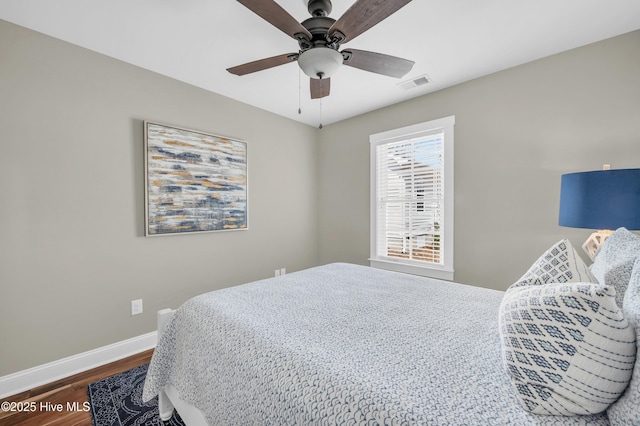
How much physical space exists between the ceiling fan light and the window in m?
1.76

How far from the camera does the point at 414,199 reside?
122 inches

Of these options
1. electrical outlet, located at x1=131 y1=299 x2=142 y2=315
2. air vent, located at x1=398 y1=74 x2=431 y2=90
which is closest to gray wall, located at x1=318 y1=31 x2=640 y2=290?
air vent, located at x1=398 y1=74 x2=431 y2=90

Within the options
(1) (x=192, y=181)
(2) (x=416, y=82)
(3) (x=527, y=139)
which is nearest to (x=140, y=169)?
(1) (x=192, y=181)

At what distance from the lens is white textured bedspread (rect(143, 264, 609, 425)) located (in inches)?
29.3

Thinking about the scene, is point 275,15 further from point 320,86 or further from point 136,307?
point 136,307

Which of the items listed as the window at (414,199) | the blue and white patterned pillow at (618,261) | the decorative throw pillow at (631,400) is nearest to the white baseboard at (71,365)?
the window at (414,199)

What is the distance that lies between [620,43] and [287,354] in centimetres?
308

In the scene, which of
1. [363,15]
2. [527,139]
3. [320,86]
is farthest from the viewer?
[527,139]

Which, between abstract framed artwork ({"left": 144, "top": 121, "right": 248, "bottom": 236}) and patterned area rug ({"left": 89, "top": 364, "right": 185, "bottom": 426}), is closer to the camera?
patterned area rug ({"left": 89, "top": 364, "right": 185, "bottom": 426})

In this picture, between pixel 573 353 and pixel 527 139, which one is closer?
pixel 573 353

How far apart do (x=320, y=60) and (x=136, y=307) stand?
8.37ft

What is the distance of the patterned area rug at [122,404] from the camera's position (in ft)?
5.31

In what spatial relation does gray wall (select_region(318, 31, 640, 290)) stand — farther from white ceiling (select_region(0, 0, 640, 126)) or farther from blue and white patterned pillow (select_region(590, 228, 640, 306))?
blue and white patterned pillow (select_region(590, 228, 640, 306))

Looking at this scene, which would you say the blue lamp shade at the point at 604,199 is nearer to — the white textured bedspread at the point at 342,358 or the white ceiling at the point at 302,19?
the white textured bedspread at the point at 342,358
